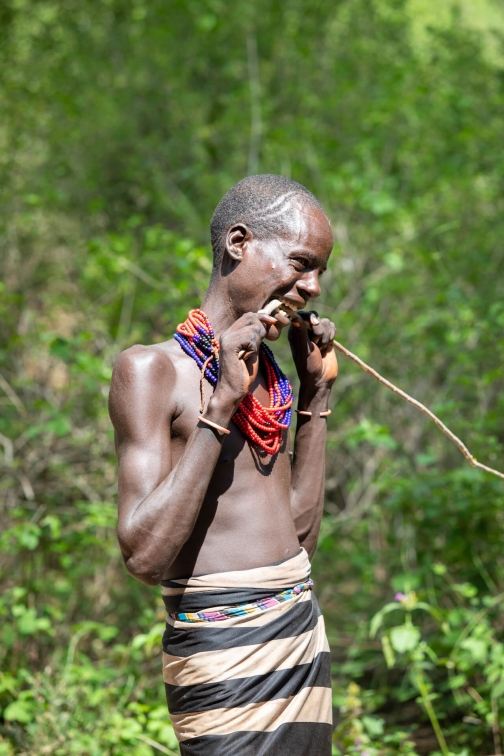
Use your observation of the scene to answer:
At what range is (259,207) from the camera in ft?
6.29

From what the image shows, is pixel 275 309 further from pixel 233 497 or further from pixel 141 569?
pixel 141 569

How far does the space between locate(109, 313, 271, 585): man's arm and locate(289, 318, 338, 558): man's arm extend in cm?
38

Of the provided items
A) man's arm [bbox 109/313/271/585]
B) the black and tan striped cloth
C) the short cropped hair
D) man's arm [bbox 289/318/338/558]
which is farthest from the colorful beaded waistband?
the short cropped hair

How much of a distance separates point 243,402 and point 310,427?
1.02ft

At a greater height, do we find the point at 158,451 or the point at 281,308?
the point at 281,308

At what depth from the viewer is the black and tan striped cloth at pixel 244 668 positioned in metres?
1.71

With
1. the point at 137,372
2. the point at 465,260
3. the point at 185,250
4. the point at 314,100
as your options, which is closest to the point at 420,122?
the point at 314,100

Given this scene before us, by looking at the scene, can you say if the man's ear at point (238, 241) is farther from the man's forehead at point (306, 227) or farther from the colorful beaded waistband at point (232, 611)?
the colorful beaded waistband at point (232, 611)

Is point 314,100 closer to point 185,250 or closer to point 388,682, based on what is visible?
point 185,250

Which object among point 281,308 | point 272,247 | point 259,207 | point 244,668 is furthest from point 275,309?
point 244,668

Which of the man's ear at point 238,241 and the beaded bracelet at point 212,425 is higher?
the man's ear at point 238,241

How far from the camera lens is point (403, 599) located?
276cm

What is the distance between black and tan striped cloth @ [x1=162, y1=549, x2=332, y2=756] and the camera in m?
1.71

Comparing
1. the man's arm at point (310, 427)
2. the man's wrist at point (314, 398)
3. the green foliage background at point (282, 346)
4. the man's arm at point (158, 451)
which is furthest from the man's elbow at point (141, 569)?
the green foliage background at point (282, 346)
